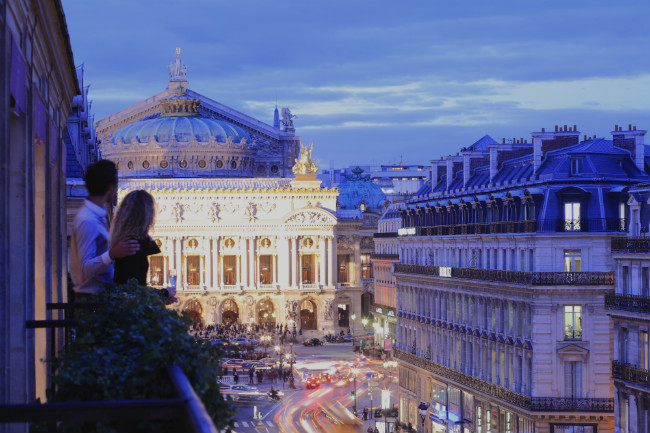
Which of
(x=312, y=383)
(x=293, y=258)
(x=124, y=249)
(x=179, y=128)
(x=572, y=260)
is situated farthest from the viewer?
Result: (x=179, y=128)

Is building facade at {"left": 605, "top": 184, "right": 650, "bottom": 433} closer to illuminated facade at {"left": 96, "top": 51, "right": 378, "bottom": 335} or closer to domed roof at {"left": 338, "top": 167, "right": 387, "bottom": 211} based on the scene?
illuminated facade at {"left": 96, "top": 51, "right": 378, "bottom": 335}

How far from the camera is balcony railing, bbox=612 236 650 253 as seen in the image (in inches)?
1880

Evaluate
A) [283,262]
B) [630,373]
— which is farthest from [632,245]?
[283,262]

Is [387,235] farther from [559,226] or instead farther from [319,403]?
[559,226]

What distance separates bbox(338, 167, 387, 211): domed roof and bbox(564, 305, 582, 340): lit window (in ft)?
384

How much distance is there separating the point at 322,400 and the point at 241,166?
259ft

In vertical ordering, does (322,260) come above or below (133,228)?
below

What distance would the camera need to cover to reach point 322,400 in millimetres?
97312

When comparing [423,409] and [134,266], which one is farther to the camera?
[423,409]

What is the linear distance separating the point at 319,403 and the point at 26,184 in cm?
8180

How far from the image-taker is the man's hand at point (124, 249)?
1476 centimetres

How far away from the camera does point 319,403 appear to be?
313 feet

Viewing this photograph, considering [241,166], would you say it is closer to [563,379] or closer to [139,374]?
[563,379]

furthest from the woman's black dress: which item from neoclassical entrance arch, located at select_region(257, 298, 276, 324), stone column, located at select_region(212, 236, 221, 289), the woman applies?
neoclassical entrance arch, located at select_region(257, 298, 276, 324)
